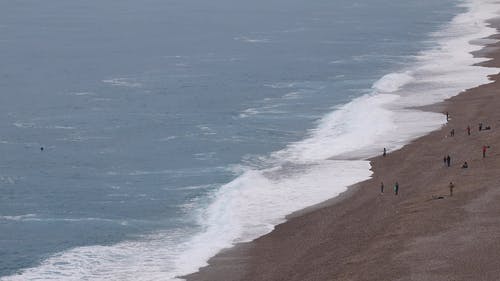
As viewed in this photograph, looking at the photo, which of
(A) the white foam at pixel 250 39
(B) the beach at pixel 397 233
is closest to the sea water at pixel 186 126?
(A) the white foam at pixel 250 39

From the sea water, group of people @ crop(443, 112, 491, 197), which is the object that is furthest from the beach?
the sea water

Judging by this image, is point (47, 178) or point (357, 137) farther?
point (357, 137)

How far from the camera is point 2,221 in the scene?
56.9m

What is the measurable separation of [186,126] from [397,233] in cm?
3590

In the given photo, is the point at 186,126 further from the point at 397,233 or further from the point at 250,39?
the point at 250,39

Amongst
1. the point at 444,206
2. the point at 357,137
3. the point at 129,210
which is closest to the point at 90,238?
the point at 129,210

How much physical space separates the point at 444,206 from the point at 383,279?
11.0 m

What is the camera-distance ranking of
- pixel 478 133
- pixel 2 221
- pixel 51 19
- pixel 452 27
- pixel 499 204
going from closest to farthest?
pixel 499 204, pixel 2 221, pixel 478 133, pixel 452 27, pixel 51 19

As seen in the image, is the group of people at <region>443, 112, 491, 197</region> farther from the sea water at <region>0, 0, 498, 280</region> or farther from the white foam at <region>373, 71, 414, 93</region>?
the white foam at <region>373, 71, 414, 93</region>

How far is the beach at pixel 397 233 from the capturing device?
43.9 meters

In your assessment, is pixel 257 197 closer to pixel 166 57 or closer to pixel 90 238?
pixel 90 238

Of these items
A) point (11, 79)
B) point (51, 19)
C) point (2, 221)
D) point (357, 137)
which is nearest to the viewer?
point (2, 221)

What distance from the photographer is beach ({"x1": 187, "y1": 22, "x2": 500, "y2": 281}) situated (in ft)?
144

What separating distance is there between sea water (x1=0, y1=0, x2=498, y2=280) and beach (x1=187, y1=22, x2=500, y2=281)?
182 cm
